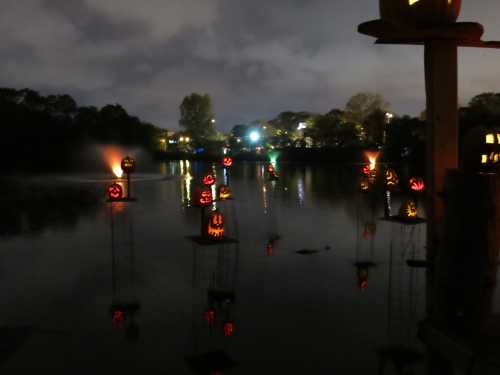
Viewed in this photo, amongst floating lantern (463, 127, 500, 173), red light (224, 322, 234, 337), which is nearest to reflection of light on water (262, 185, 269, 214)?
red light (224, 322, 234, 337)

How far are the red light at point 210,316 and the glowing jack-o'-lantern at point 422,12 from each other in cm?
621

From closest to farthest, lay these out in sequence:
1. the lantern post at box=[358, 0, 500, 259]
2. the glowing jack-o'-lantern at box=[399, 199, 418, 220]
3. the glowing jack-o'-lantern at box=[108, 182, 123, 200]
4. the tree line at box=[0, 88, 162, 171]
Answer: the lantern post at box=[358, 0, 500, 259]
the glowing jack-o'-lantern at box=[399, 199, 418, 220]
the glowing jack-o'-lantern at box=[108, 182, 123, 200]
the tree line at box=[0, 88, 162, 171]

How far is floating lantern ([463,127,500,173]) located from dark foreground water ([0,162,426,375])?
3738 millimetres

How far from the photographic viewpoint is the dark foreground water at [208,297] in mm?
7477

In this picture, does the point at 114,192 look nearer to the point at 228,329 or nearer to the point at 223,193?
the point at 223,193

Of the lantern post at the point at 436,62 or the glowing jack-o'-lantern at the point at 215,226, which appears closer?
the lantern post at the point at 436,62

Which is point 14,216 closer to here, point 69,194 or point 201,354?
point 69,194

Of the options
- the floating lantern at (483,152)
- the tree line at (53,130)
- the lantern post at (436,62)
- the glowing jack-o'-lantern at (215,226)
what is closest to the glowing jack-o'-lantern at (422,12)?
the lantern post at (436,62)

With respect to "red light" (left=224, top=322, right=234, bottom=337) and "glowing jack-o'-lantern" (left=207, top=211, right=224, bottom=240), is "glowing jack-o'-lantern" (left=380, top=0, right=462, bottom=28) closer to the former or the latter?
"red light" (left=224, top=322, right=234, bottom=337)

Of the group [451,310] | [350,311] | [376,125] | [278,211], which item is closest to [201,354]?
[350,311]

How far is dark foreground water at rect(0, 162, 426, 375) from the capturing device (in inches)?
294

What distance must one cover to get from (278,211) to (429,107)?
1850 cm

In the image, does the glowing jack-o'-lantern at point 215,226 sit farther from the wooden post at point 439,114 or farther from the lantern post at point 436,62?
the wooden post at point 439,114

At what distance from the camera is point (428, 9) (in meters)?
5.36
